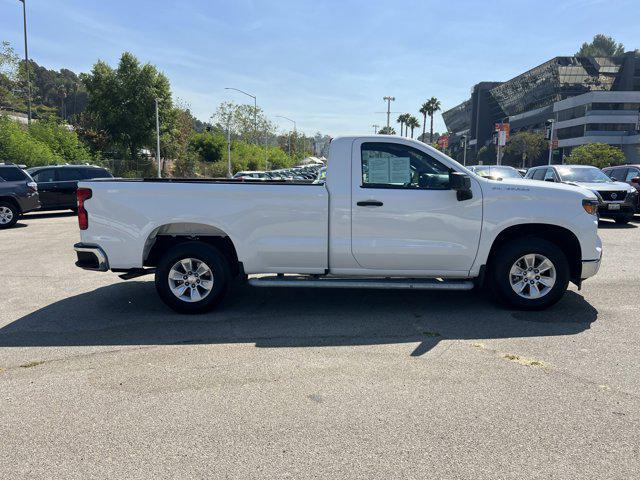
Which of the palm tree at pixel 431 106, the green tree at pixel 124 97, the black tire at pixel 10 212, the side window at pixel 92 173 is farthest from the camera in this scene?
the palm tree at pixel 431 106

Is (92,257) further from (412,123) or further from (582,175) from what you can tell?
(412,123)

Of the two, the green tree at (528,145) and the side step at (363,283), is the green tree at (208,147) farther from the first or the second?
the side step at (363,283)

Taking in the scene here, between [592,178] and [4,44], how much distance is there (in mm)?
34865

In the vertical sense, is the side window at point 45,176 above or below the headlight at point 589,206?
above

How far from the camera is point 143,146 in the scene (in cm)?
4203

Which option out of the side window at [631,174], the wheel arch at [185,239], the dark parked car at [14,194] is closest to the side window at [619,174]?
the side window at [631,174]

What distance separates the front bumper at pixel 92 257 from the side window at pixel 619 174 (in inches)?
628

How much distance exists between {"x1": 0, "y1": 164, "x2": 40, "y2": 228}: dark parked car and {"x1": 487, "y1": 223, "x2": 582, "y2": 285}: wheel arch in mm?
13784

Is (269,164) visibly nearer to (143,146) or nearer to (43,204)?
(143,146)

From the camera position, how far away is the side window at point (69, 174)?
16.3 metres

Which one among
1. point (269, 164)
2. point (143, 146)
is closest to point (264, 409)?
point (143, 146)

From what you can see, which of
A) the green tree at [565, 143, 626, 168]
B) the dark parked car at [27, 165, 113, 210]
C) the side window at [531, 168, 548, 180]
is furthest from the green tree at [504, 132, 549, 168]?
the dark parked car at [27, 165, 113, 210]

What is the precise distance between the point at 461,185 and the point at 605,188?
10508mm

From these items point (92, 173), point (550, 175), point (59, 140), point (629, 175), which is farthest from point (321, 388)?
point (59, 140)
